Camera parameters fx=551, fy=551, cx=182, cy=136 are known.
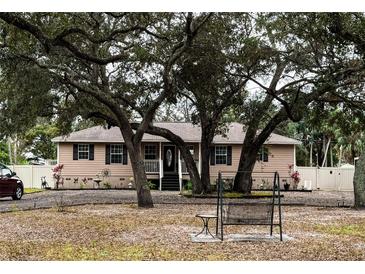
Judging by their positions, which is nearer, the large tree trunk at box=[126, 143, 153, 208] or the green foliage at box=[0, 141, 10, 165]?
the large tree trunk at box=[126, 143, 153, 208]

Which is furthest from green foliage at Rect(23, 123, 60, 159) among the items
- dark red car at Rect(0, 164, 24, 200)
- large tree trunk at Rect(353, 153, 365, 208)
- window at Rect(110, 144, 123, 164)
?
large tree trunk at Rect(353, 153, 365, 208)

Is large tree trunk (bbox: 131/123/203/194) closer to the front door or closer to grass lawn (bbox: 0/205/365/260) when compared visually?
the front door

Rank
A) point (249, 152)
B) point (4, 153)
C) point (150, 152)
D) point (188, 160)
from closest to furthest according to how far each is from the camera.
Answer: point (249, 152) < point (188, 160) < point (150, 152) < point (4, 153)

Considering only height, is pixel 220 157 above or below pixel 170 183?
above

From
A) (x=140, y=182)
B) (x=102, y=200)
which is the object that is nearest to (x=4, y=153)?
(x=102, y=200)

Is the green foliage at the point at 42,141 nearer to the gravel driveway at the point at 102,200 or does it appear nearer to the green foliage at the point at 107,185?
the green foliage at the point at 107,185

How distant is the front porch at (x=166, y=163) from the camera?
3294cm

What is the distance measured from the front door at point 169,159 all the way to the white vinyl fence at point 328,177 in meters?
8.16

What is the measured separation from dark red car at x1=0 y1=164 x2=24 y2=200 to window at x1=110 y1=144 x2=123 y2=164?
37.0 feet

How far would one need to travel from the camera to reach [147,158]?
34.3m

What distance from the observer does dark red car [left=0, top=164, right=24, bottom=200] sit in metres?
21.6

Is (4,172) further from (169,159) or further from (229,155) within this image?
(229,155)

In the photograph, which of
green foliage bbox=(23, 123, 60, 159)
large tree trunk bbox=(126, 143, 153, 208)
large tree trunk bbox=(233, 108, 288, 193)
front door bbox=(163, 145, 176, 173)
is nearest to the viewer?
large tree trunk bbox=(126, 143, 153, 208)

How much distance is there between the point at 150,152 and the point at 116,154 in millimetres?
2121
